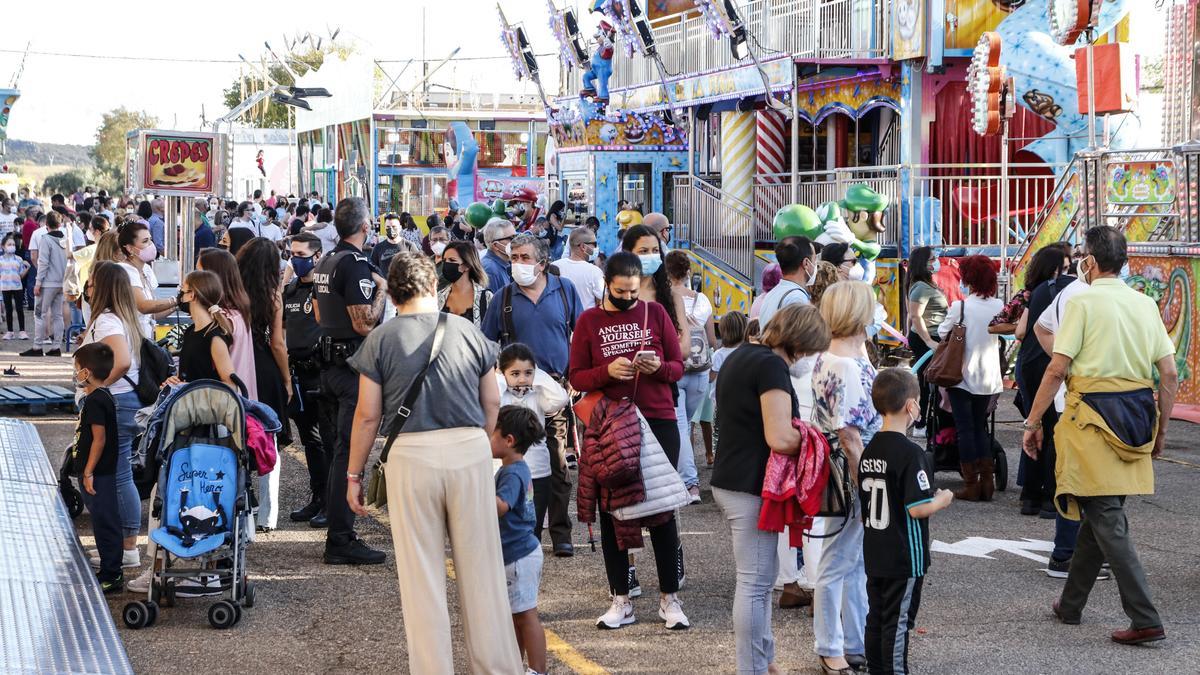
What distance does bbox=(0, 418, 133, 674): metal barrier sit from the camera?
18.9 ft

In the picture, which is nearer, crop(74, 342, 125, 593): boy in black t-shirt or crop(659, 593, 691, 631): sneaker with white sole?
crop(659, 593, 691, 631): sneaker with white sole

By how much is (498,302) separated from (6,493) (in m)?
3.36

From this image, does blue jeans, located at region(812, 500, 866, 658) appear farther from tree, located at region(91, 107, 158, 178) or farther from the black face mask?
tree, located at region(91, 107, 158, 178)

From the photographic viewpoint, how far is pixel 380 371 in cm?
541

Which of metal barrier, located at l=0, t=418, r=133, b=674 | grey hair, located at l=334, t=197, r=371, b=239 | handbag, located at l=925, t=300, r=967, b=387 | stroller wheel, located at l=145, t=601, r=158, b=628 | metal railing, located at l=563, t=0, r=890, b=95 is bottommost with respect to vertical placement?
stroller wheel, located at l=145, t=601, r=158, b=628

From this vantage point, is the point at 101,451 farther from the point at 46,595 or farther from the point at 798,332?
Result: the point at 798,332

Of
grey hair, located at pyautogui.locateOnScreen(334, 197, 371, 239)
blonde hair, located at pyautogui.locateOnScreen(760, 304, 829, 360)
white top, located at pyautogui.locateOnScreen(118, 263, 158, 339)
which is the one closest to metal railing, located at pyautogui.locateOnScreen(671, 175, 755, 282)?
white top, located at pyautogui.locateOnScreen(118, 263, 158, 339)

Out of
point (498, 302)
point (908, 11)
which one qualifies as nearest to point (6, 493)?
point (498, 302)

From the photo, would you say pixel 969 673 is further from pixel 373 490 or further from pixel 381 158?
pixel 381 158

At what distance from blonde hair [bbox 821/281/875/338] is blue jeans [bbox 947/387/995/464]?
3.75 m

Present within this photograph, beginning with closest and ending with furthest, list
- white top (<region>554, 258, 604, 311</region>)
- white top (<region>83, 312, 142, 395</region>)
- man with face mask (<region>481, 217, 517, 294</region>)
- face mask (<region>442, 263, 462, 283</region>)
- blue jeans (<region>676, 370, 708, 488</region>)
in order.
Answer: white top (<region>83, 312, 142, 395</region>)
face mask (<region>442, 263, 462, 283</region>)
blue jeans (<region>676, 370, 708, 488</region>)
white top (<region>554, 258, 604, 311</region>)
man with face mask (<region>481, 217, 517, 294</region>)

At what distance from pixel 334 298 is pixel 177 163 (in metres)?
6.05

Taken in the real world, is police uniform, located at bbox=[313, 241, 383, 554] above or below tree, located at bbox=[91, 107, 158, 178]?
below

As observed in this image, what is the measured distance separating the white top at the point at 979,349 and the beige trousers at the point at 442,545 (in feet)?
16.8
